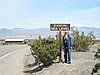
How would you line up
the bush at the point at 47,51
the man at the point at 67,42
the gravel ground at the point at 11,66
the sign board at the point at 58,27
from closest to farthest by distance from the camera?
1. the man at the point at 67,42
2. the sign board at the point at 58,27
3. the bush at the point at 47,51
4. the gravel ground at the point at 11,66

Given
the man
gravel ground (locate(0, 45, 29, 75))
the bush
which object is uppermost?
the man

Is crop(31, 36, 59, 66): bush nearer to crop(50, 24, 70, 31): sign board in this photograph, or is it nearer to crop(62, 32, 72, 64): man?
crop(62, 32, 72, 64): man

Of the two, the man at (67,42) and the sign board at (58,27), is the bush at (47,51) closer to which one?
the man at (67,42)

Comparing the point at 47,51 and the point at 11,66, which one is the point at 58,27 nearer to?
the point at 47,51

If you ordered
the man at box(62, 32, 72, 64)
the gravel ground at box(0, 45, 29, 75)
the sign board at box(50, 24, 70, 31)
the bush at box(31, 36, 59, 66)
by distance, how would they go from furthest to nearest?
the gravel ground at box(0, 45, 29, 75) < the bush at box(31, 36, 59, 66) < the sign board at box(50, 24, 70, 31) < the man at box(62, 32, 72, 64)

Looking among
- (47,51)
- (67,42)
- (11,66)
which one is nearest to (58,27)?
(67,42)

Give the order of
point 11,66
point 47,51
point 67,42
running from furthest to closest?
point 11,66
point 47,51
point 67,42

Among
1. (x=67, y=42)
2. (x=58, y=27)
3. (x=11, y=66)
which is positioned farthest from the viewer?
(x=11, y=66)

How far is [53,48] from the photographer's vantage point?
1909cm

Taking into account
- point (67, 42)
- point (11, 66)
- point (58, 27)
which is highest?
point (58, 27)

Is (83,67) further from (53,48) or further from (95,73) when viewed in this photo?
(53,48)

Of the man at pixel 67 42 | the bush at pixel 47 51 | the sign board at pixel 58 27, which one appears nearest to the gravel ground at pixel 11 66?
the bush at pixel 47 51

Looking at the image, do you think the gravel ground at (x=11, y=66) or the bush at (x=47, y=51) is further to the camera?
the gravel ground at (x=11, y=66)

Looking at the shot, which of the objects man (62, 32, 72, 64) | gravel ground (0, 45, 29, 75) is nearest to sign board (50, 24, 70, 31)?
man (62, 32, 72, 64)
